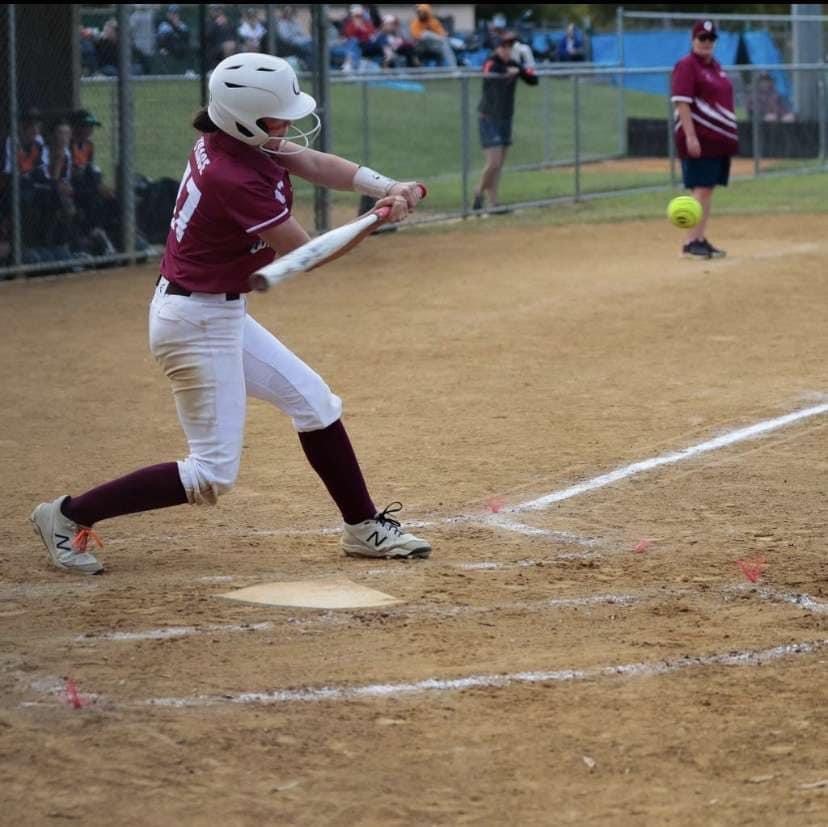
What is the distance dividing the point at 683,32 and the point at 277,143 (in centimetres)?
2806

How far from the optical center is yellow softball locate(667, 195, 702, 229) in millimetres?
13703

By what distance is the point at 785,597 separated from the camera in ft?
17.8

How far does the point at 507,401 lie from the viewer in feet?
29.7

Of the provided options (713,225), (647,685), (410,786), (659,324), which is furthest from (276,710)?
(713,225)

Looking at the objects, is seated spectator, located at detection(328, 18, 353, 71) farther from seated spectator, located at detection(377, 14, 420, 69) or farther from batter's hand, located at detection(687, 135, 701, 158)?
batter's hand, located at detection(687, 135, 701, 158)

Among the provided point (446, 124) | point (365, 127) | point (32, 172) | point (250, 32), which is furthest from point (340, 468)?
point (446, 124)

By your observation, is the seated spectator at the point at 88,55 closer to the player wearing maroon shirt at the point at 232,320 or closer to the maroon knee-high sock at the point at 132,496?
the player wearing maroon shirt at the point at 232,320

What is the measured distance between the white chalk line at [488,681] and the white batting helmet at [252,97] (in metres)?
2.02

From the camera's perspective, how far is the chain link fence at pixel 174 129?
49.1 feet

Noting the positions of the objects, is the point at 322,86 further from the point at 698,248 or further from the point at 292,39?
the point at 698,248

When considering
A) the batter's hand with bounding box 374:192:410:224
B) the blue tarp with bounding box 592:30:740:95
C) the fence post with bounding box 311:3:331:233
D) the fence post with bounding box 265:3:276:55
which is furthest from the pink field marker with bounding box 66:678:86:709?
the blue tarp with bounding box 592:30:740:95

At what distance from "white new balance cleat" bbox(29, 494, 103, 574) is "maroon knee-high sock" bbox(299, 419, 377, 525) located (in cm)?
90

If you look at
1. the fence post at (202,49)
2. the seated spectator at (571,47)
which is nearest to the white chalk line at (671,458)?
the fence post at (202,49)

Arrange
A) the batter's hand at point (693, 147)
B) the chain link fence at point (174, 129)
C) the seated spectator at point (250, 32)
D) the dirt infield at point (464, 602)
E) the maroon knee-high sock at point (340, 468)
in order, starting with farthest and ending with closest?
the seated spectator at point (250, 32) < the chain link fence at point (174, 129) < the batter's hand at point (693, 147) < the maroon knee-high sock at point (340, 468) < the dirt infield at point (464, 602)
